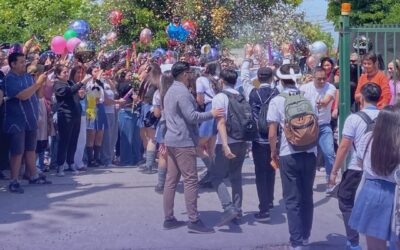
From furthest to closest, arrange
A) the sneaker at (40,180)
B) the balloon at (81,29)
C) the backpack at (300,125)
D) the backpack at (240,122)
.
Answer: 1. the balloon at (81,29)
2. the sneaker at (40,180)
3. the backpack at (240,122)
4. the backpack at (300,125)

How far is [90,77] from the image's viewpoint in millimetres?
11359

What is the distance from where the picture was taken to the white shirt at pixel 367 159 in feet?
20.0

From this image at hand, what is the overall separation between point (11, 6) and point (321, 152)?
21596 millimetres

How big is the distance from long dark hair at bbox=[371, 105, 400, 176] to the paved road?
2.15m

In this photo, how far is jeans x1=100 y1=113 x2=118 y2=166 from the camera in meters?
12.7

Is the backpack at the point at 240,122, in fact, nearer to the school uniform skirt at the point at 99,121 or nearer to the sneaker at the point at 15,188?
the sneaker at the point at 15,188

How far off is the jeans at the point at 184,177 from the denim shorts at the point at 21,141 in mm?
2565

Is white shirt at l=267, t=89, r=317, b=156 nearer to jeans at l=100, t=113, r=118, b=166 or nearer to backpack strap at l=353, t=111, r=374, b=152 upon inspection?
backpack strap at l=353, t=111, r=374, b=152

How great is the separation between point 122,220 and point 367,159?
138 inches

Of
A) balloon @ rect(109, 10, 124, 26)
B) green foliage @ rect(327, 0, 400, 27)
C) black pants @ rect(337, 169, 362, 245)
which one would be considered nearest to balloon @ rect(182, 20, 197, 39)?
balloon @ rect(109, 10, 124, 26)

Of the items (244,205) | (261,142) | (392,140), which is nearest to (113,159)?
(244,205)

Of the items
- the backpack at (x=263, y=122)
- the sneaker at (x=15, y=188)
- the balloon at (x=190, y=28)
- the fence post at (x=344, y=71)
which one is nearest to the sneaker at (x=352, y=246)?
the backpack at (x=263, y=122)

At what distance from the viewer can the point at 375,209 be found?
19.9 ft

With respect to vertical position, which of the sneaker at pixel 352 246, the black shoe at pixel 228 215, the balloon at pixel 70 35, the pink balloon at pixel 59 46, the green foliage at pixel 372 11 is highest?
the green foliage at pixel 372 11
